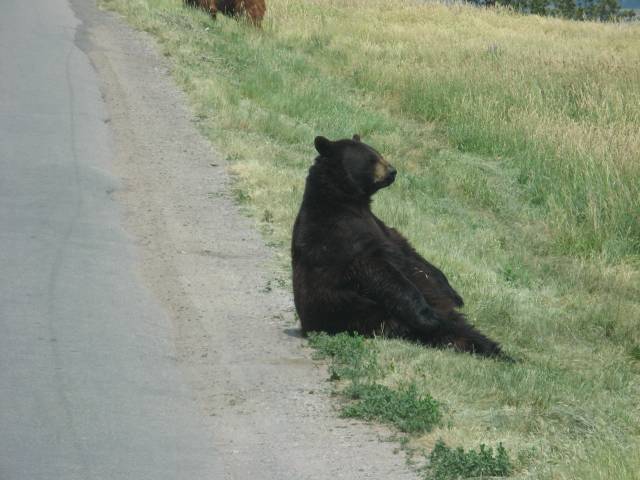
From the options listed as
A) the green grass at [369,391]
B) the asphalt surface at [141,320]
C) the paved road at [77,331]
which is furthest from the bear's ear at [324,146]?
the paved road at [77,331]

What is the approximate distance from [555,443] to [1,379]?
313cm

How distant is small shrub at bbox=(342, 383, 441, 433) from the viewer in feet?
18.2

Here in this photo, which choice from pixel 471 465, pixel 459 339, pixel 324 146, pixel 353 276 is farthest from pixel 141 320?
pixel 471 465

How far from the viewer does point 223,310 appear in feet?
26.2

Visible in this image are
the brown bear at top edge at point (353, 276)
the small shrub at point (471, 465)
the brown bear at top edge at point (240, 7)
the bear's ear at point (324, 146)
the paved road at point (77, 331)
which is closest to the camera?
the small shrub at point (471, 465)

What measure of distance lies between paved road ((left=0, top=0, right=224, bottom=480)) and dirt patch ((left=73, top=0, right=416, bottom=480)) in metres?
0.16

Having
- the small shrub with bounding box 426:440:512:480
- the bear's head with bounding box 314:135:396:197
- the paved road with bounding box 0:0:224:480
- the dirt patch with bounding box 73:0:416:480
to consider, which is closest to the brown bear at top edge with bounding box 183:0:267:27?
the dirt patch with bounding box 73:0:416:480

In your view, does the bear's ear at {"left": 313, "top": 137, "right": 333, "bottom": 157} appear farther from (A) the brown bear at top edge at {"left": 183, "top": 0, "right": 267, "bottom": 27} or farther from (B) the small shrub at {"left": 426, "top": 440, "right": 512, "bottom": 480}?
(A) the brown bear at top edge at {"left": 183, "top": 0, "right": 267, "bottom": 27}

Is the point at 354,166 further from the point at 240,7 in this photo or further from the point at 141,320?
the point at 240,7

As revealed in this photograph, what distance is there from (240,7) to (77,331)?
1668cm

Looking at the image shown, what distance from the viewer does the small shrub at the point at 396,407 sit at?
554 cm

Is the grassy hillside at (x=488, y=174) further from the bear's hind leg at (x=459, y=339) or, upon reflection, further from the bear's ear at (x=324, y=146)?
the bear's ear at (x=324, y=146)

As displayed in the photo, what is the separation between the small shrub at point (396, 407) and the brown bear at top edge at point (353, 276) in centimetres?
116

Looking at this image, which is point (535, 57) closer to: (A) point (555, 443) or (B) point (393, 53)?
(B) point (393, 53)
